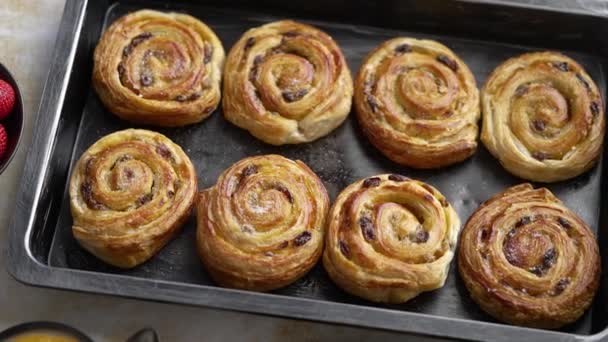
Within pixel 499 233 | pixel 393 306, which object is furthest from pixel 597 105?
pixel 393 306

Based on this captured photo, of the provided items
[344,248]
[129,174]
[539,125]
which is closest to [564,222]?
[539,125]

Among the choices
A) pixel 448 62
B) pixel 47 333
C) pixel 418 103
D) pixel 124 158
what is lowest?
pixel 47 333

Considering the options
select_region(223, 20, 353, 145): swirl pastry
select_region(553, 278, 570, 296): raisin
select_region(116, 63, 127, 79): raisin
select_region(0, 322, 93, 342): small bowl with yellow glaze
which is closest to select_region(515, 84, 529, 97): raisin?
select_region(223, 20, 353, 145): swirl pastry

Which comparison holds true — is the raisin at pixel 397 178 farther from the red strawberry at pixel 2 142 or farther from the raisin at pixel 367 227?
the red strawberry at pixel 2 142

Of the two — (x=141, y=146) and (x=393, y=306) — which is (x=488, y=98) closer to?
(x=393, y=306)

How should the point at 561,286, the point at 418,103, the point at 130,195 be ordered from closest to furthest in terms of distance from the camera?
1. the point at 561,286
2. the point at 130,195
3. the point at 418,103

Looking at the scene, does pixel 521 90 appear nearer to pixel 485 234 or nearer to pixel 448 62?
pixel 448 62

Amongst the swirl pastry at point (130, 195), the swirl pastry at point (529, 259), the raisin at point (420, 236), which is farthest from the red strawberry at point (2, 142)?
the swirl pastry at point (529, 259)

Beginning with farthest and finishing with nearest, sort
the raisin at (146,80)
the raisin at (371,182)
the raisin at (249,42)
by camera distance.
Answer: the raisin at (249,42) → the raisin at (146,80) → the raisin at (371,182)
